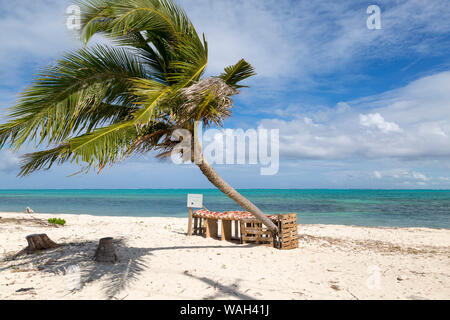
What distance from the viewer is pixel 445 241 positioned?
424 inches

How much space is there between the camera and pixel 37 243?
6.95 m

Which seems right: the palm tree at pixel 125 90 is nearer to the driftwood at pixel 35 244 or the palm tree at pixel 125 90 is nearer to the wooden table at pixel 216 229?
the driftwood at pixel 35 244

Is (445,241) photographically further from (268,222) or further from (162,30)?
(162,30)

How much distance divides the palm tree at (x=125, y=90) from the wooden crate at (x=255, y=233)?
3.11 meters

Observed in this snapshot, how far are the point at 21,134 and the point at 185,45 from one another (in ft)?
9.64

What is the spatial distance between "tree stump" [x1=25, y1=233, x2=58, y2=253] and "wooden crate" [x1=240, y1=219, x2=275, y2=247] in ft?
16.8

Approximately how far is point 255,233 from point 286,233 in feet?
2.98

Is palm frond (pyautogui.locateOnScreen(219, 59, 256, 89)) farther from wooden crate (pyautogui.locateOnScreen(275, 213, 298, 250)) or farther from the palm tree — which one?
wooden crate (pyautogui.locateOnScreen(275, 213, 298, 250))

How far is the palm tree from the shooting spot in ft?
14.1

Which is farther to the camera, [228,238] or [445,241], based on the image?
[445,241]

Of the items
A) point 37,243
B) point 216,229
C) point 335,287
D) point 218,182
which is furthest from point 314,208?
point 37,243

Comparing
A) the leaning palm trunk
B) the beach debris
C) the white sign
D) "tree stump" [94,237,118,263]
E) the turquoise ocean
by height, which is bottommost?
the turquoise ocean

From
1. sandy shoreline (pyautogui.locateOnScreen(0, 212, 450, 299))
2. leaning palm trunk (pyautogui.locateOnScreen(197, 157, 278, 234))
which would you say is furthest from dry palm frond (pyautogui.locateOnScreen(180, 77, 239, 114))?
sandy shoreline (pyautogui.locateOnScreen(0, 212, 450, 299))
